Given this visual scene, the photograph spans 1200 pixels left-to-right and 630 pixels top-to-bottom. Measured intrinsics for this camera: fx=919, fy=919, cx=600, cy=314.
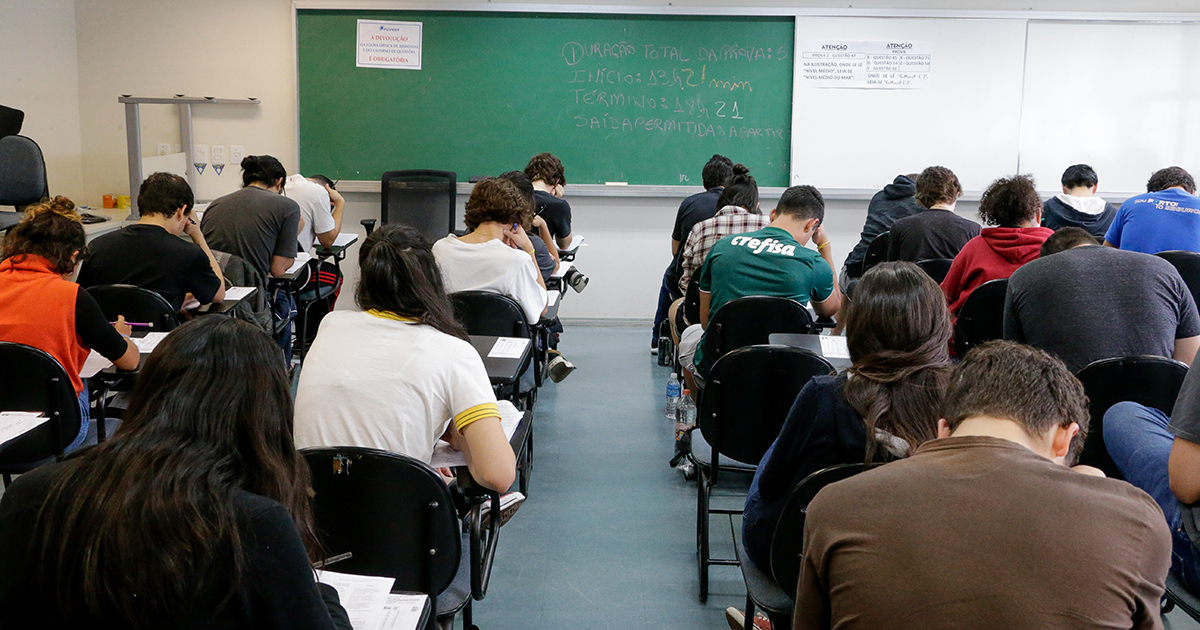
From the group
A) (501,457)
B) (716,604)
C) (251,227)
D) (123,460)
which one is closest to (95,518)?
(123,460)

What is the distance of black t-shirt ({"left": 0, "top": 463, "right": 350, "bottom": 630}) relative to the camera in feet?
3.76

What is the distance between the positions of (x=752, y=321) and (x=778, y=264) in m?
0.28

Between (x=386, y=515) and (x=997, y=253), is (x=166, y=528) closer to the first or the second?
(x=386, y=515)

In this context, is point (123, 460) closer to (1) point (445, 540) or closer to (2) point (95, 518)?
(2) point (95, 518)

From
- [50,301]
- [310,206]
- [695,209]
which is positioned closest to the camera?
[50,301]

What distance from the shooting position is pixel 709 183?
5.73m

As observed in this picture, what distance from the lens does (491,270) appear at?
3916 millimetres

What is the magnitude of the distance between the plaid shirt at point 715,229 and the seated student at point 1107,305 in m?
1.74

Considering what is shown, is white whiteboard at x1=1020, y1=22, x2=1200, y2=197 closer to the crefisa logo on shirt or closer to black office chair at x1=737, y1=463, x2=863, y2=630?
the crefisa logo on shirt

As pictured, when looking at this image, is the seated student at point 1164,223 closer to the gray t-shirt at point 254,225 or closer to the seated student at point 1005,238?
the seated student at point 1005,238

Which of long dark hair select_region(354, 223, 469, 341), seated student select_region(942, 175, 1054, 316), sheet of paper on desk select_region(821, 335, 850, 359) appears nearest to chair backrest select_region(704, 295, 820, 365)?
sheet of paper on desk select_region(821, 335, 850, 359)

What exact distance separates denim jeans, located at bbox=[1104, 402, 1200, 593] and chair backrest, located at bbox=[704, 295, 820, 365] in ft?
4.72

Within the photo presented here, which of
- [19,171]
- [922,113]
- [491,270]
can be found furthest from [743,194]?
[19,171]

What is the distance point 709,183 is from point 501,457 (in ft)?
12.9
